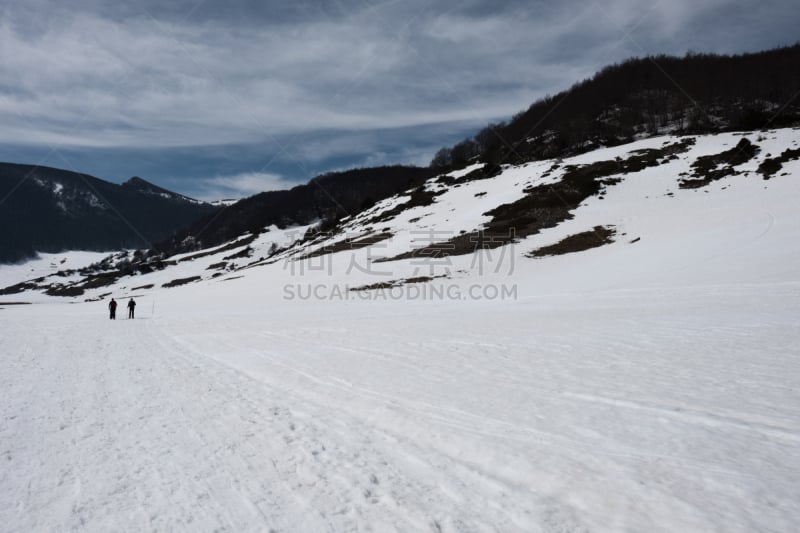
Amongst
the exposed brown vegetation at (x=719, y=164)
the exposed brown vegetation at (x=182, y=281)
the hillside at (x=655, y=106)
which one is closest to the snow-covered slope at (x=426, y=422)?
the exposed brown vegetation at (x=719, y=164)

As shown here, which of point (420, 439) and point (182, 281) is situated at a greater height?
point (420, 439)

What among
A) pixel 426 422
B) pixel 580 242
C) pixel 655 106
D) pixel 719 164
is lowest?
pixel 426 422

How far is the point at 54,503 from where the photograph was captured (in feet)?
13.6

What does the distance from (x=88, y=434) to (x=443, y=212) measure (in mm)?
64722

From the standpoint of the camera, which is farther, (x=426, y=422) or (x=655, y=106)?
(x=655, y=106)

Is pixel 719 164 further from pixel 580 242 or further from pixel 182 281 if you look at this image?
pixel 182 281

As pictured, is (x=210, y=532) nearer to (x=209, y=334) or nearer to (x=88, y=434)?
(x=88, y=434)

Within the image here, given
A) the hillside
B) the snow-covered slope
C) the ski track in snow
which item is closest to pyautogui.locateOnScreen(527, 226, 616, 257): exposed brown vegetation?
the snow-covered slope

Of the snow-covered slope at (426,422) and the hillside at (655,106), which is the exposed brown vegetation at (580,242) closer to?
the snow-covered slope at (426,422)

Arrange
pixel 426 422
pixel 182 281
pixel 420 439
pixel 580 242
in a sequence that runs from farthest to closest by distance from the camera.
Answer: pixel 182 281, pixel 580 242, pixel 426 422, pixel 420 439

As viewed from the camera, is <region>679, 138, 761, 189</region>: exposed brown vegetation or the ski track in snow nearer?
the ski track in snow

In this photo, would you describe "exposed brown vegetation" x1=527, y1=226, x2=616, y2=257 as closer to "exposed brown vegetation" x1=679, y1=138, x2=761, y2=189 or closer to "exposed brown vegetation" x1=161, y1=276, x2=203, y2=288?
"exposed brown vegetation" x1=679, y1=138, x2=761, y2=189

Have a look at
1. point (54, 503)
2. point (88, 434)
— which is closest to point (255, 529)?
point (54, 503)

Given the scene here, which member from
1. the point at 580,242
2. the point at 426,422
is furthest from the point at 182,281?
the point at 426,422
